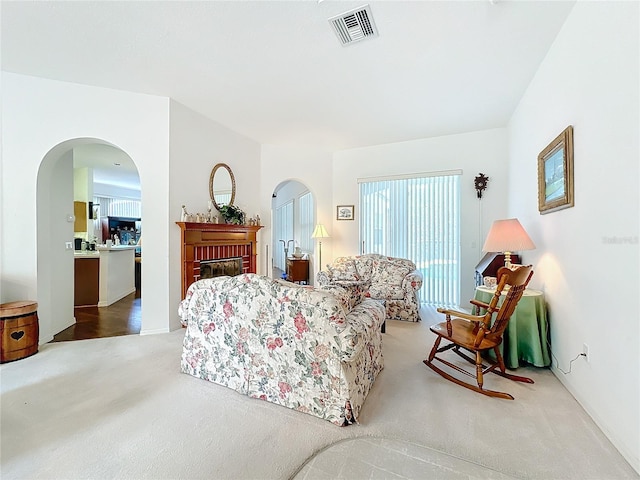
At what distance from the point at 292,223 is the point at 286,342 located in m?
6.62

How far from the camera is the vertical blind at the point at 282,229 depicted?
8.57 metres

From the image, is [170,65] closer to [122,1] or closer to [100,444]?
[122,1]

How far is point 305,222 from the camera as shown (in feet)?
24.5

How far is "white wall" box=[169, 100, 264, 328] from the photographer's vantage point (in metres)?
3.60

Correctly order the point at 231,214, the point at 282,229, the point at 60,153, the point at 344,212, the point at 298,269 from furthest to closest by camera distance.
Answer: the point at 282,229 < the point at 298,269 < the point at 344,212 < the point at 231,214 < the point at 60,153

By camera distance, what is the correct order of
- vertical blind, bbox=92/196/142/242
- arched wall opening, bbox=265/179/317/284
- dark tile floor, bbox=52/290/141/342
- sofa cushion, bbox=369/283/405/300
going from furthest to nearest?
vertical blind, bbox=92/196/142/242, arched wall opening, bbox=265/179/317/284, sofa cushion, bbox=369/283/405/300, dark tile floor, bbox=52/290/141/342

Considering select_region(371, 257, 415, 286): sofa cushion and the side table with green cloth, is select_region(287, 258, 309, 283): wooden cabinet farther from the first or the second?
the side table with green cloth

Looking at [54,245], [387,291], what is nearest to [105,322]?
[54,245]

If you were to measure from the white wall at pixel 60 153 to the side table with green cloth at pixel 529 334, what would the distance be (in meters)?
3.72

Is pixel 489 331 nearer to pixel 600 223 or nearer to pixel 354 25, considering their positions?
pixel 600 223

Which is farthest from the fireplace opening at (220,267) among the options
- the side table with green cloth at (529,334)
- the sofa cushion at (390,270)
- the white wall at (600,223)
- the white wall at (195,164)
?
A: the white wall at (600,223)

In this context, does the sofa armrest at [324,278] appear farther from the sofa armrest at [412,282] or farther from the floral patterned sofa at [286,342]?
the floral patterned sofa at [286,342]

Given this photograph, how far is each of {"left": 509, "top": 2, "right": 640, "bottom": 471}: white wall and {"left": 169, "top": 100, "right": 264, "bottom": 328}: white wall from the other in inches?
158

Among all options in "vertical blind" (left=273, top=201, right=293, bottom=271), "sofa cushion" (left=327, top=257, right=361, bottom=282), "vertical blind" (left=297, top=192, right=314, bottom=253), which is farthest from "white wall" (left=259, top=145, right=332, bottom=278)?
"vertical blind" (left=273, top=201, right=293, bottom=271)
